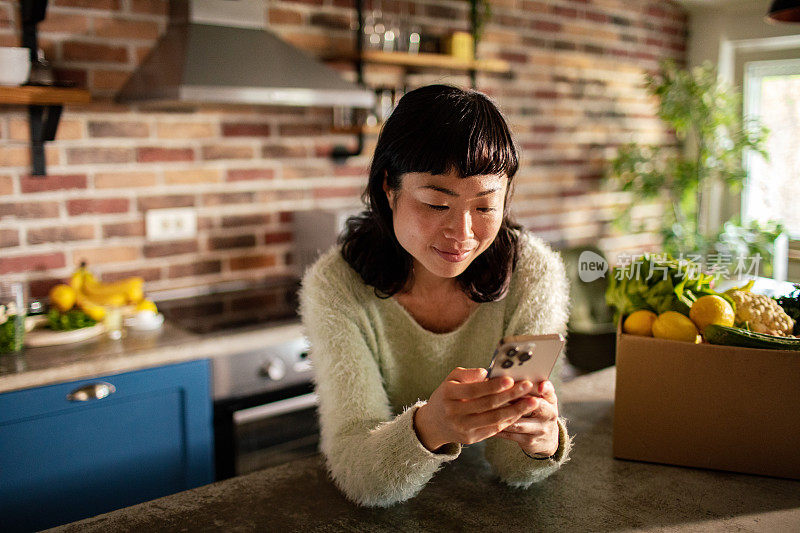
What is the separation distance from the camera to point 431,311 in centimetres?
139

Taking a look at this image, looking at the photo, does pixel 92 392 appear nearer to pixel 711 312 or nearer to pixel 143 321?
pixel 143 321

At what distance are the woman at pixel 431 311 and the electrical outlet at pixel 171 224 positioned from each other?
1348 mm

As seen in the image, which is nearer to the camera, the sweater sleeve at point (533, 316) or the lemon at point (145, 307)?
the sweater sleeve at point (533, 316)

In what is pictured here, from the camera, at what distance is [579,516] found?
100 centimetres

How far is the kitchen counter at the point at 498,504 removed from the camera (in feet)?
3.22

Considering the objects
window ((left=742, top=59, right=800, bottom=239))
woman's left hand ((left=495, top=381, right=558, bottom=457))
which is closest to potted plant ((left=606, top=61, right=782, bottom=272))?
window ((left=742, top=59, right=800, bottom=239))

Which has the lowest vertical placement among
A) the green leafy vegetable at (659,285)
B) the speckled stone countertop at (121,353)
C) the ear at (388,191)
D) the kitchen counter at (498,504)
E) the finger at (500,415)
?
the kitchen counter at (498,504)

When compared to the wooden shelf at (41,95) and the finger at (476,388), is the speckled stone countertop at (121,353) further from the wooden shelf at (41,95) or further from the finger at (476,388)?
the finger at (476,388)

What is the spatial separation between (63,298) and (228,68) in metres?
0.90

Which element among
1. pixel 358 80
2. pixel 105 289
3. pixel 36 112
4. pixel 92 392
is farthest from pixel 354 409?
pixel 358 80

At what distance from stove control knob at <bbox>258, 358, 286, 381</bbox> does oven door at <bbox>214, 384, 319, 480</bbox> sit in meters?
0.07

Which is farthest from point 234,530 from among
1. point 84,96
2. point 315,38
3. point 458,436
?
point 315,38

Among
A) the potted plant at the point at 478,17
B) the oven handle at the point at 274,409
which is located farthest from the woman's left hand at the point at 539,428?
the potted plant at the point at 478,17

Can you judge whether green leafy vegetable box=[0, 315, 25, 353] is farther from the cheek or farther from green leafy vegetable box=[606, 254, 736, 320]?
green leafy vegetable box=[606, 254, 736, 320]
